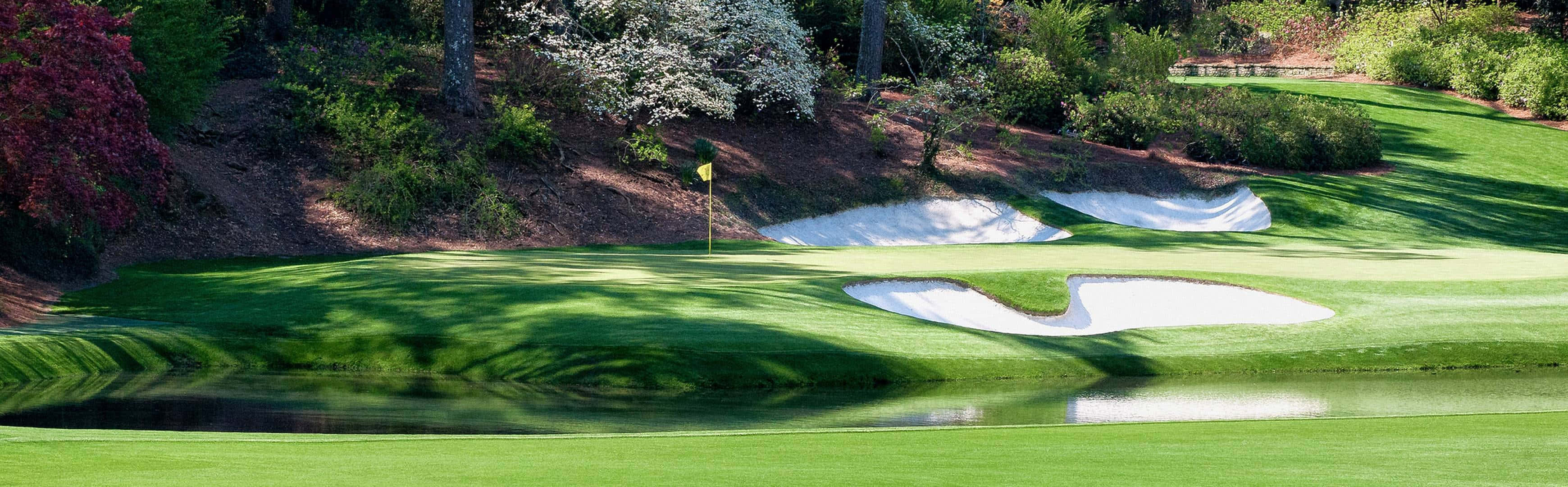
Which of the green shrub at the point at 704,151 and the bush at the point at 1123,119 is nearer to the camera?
the green shrub at the point at 704,151

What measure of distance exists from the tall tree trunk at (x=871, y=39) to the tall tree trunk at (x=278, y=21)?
1589cm

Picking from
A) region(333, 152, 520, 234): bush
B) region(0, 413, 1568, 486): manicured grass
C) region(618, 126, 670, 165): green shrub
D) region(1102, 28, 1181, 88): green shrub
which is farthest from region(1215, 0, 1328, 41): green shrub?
region(0, 413, 1568, 486): manicured grass

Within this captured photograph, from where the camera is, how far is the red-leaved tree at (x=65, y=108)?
15.9 metres

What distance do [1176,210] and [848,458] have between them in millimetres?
28752

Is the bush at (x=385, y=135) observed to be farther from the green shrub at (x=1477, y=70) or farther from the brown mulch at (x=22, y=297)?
the green shrub at (x=1477, y=70)

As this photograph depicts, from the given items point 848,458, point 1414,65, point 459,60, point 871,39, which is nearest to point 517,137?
point 459,60

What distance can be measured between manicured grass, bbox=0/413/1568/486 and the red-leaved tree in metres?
7.82

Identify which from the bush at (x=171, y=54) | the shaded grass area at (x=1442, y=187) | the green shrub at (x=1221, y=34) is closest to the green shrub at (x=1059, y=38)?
the shaded grass area at (x=1442, y=187)

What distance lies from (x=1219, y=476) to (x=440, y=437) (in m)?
5.43

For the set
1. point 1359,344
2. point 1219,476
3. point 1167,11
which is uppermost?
point 1167,11

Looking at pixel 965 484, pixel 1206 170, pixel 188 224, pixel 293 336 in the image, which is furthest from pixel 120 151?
pixel 1206 170

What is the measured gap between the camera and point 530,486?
720 centimetres

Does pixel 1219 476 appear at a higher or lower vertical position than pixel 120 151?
lower

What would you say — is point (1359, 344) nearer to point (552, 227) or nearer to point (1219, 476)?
point (1219, 476)
